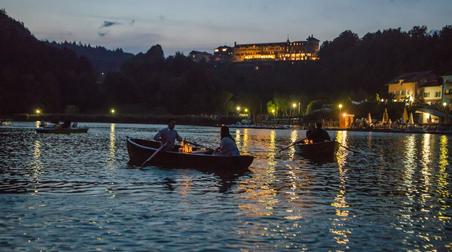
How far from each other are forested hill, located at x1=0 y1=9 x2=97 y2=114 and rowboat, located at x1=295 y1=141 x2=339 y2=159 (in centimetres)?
11833

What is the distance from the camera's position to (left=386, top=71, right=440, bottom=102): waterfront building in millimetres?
125000

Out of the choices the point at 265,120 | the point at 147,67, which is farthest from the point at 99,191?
the point at 147,67

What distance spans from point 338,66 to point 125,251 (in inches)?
6972

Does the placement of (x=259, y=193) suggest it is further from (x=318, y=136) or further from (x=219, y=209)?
(x=318, y=136)

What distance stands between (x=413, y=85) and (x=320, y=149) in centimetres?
9820

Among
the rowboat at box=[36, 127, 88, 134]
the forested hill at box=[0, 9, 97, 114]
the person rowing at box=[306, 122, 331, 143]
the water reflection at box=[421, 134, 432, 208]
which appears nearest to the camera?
the water reflection at box=[421, 134, 432, 208]

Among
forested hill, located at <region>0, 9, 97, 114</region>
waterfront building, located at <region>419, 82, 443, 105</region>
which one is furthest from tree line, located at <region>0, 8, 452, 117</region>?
waterfront building, located at <region>419, 82, 443, 105</region>

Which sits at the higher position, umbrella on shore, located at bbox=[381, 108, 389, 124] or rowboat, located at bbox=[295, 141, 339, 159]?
umbrella on shore, located at bbox=[381, 108, 389, 124]

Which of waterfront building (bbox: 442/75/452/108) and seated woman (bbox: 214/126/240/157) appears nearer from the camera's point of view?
seated woman (bbox: 214/126/240/157)

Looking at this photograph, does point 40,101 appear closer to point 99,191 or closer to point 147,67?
point 147,67

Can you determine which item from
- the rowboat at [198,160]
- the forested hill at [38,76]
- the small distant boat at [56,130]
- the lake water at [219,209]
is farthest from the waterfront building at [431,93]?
the rowboat at [198,160]

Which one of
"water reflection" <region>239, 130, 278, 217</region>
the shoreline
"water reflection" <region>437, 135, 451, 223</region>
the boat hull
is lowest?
"water reflection" <region>437, 135, 451, 223</region>

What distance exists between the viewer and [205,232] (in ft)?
46.0

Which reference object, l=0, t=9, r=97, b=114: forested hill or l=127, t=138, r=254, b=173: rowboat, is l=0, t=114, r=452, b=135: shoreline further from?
l=127, t=138, r=254, b=173: rowboat
